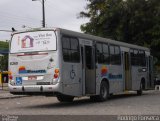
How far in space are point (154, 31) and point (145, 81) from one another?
10208mm

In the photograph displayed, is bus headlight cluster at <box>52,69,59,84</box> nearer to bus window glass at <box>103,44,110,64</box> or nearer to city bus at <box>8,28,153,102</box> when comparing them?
city bus at <box>8,28,153,102</box>

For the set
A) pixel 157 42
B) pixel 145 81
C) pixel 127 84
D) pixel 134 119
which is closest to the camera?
pixel 134 119

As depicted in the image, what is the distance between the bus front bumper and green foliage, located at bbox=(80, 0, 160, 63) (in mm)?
21158

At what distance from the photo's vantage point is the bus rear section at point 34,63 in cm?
1838

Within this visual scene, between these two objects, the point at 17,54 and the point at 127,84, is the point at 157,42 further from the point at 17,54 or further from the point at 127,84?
the point at 17,54

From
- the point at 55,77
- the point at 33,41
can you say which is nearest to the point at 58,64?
the point at 55,77

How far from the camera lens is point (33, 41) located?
19109 millimetres

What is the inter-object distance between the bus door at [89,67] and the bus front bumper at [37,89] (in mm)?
2541

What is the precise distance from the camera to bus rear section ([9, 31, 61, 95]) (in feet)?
60.3

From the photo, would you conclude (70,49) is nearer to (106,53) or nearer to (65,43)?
(65,43)

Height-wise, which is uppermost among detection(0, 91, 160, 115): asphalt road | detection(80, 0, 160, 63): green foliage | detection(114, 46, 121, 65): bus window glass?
detection(80, 0, 160, 63): green foliage

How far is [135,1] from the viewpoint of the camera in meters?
39.7

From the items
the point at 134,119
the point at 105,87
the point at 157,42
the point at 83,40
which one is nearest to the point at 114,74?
the point at 105,87

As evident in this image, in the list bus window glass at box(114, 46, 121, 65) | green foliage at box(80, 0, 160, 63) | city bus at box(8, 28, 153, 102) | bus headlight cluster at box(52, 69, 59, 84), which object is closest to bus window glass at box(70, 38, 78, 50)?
city bus at box(8, 28, 153, 102)
